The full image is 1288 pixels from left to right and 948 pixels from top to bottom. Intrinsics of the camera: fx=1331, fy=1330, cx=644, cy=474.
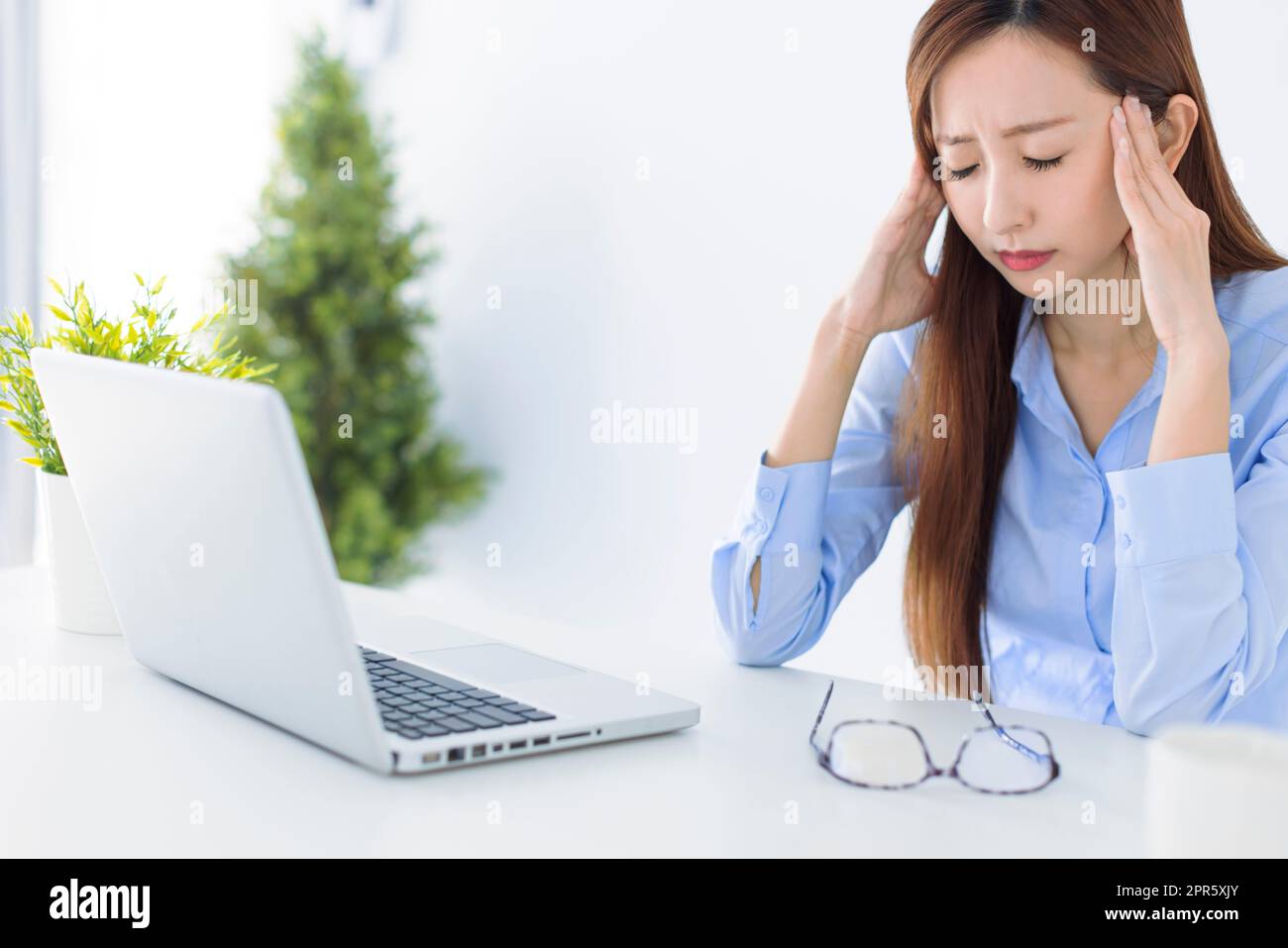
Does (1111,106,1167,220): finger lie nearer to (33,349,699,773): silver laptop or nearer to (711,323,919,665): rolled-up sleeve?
(711,323,919,665): rolled-up sleeve

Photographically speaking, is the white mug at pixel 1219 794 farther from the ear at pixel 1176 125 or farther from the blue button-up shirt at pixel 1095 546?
the ear at pixel 1176 125

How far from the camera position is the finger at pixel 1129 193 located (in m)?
1.22

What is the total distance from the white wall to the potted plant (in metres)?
1.21

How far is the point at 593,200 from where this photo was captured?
3.18 m

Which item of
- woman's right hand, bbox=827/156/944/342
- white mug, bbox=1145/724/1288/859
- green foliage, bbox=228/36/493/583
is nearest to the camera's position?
white mug, bbox=1145/724/1288/859

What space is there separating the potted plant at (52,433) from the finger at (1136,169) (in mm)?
835

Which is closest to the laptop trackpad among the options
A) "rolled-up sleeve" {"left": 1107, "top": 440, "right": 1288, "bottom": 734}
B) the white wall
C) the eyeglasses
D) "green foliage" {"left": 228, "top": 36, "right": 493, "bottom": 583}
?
the eyeglasses

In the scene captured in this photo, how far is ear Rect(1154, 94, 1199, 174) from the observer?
1.28 meters

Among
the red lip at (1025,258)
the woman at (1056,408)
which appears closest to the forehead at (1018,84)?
the woman at (1056,408)

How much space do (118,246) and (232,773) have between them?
3.10 metres

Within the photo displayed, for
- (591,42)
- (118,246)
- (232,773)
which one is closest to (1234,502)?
(232,773)

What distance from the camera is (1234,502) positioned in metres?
1.15

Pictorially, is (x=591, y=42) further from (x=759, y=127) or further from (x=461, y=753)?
(x=461, y=753)

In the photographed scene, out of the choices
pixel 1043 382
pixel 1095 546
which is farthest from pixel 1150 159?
pixel 1095 546
